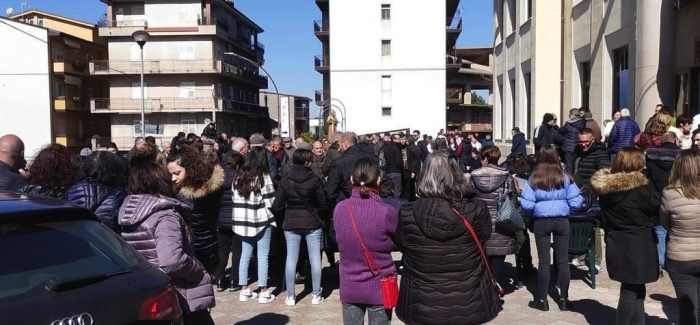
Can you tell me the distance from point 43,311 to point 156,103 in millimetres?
56264

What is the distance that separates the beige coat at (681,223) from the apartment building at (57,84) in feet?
170

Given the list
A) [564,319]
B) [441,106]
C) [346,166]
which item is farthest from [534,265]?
[441,106]

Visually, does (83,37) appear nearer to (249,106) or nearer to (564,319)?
(249,106)

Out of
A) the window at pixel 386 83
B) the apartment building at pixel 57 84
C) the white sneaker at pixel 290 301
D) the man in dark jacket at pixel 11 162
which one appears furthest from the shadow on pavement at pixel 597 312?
the apartment building at pixel 57 84

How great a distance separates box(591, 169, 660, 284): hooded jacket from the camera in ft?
16.2

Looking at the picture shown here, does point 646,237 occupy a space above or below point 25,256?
below

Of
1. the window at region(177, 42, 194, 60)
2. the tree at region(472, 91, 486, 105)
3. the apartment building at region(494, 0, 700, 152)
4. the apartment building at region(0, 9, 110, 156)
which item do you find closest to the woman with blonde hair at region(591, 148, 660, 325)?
the apartment building at region(494, 0, 700, 152)

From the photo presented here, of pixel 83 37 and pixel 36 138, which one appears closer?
pixel 36 138

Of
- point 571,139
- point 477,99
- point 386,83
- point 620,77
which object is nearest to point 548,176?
point 571,139

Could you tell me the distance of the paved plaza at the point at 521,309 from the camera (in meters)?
6.20

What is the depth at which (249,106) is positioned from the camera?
67.2 meters

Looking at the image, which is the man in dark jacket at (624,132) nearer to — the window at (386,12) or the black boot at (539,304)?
the black boot at (539,304)

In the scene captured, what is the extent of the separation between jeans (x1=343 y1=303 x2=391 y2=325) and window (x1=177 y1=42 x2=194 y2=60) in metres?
55.3

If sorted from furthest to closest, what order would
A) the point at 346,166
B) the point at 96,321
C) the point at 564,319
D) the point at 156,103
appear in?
the point at 156,103
the point at 346,166
the point at 564,319
the point at 96,321
